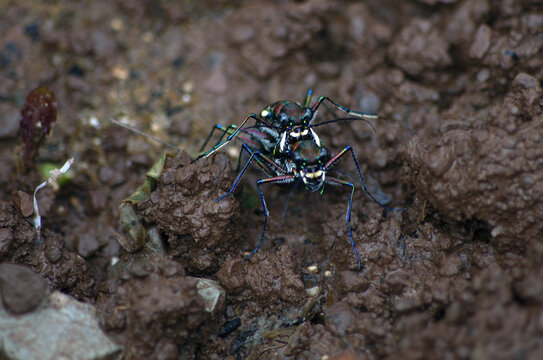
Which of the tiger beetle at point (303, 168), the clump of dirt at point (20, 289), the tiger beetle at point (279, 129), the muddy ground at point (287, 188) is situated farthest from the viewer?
the tiger beetle at point (279, 129)

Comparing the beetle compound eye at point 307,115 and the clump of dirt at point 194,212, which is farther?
the beetle compound eye at point 307,115

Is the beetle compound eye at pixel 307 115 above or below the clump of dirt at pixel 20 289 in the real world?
above

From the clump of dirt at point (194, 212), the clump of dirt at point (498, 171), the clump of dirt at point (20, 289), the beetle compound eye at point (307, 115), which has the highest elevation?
the clump of dirt at point (498, 171)

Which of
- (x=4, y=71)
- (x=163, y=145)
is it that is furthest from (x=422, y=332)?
(x=4, y=71)

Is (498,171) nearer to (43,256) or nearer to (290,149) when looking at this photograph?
(290,149)

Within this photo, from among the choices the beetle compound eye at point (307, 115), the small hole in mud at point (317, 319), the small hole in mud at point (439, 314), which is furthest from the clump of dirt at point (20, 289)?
the small hole in mud at point (439, 314)

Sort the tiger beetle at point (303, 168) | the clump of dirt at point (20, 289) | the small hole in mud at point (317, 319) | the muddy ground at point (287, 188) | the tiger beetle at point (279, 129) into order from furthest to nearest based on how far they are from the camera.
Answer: the tiger beetle at point (279, 129) < the tiger beetle at point (303, 168) < the small hole in mud at point (317, 319) < the muddy ground at point (287, 188) < the clump of dirt at point (20, 289)

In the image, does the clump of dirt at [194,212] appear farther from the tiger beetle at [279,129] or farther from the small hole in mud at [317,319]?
the small hole in mud at [317,319]

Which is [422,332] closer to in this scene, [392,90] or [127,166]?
[392,90]
